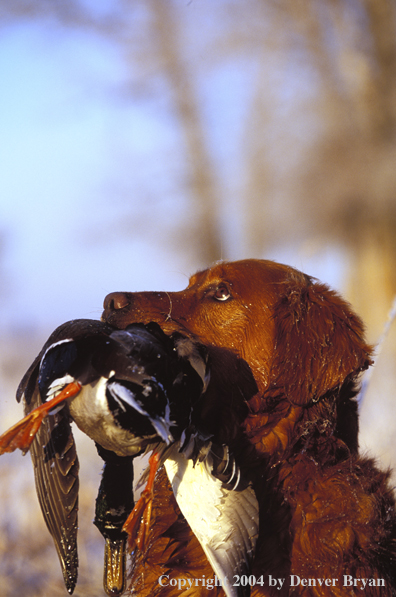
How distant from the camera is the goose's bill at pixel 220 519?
1327mm

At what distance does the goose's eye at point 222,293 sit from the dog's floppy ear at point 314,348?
19 centimetres

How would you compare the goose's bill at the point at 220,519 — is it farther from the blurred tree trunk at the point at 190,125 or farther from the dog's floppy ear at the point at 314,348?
the blurred tree trunk at the point at 190,125

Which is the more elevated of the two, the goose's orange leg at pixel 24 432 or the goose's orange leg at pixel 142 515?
the goose's orange leg at pixel 24 432

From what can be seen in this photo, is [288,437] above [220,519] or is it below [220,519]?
above

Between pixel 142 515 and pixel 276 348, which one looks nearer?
pixel 142 515

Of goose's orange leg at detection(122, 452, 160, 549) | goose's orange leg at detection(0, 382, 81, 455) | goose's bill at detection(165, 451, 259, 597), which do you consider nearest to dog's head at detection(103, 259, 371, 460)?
goose's bill at detection(165, 451, 259, 597)

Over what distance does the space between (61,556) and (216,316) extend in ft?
2.69

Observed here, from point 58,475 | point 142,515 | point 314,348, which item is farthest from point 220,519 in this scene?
point 314,348

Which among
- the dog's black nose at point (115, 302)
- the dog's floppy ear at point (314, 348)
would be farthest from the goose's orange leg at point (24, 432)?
the dog's floppy ear at point (314, 348)

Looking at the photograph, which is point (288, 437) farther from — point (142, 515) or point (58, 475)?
point (58, 475)

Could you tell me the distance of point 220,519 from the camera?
53.1 inches

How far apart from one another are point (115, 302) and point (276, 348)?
50cm

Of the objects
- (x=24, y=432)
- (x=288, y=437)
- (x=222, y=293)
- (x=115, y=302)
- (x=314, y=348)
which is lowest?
(x=24, y=432)

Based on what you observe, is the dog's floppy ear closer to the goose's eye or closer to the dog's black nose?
the goose's eye
